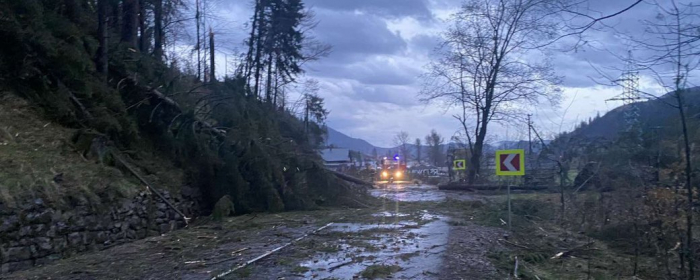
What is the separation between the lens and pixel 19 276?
9.67 m

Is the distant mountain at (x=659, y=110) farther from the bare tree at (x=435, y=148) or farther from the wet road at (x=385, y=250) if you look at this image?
the bare tree at (x=435, y=148)

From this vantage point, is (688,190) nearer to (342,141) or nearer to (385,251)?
(385,251)

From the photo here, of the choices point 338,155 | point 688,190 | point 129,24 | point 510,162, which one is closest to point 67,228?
point 510,162

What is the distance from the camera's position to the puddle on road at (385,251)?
9.76 metres

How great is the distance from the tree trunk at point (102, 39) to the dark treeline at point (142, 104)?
0.09 ft

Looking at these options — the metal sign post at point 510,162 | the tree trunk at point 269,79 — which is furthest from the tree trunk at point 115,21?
the tree trunk at point 269,79

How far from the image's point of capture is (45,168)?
12031mm

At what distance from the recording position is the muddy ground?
31.6 ft

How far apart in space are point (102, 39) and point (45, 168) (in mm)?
5939

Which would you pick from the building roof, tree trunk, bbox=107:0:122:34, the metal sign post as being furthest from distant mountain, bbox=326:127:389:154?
the metal sign post

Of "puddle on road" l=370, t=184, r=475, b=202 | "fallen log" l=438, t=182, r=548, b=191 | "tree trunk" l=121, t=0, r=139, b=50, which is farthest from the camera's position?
"fallen log" l=438, t=182, r=548, b=191

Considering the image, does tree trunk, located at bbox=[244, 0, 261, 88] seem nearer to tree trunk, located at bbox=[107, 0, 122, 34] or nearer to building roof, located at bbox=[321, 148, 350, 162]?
tree trunk, located at bbox=[107, 0, 122, 34]

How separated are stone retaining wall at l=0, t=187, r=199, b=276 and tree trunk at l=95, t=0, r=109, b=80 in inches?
172

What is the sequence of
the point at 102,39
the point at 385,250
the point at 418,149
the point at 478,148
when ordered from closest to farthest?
the point at 385,250 < the point at 102,39 < the point at 478,148 < the point at 418,149
